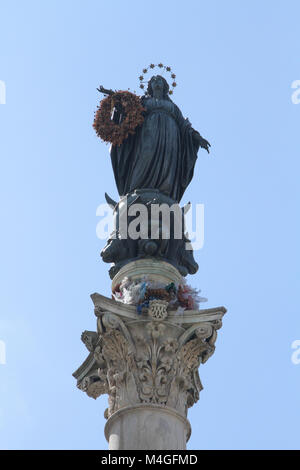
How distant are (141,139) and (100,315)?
6483 mm

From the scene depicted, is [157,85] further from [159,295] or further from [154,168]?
[159,295]

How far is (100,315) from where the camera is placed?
20.5 meters

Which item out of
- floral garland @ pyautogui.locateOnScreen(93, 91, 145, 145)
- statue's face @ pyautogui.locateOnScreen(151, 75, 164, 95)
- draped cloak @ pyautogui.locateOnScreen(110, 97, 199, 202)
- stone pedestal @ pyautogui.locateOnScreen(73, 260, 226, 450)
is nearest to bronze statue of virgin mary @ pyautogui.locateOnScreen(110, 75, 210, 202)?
draped cloak @ pyautogui.locateOnScreen(110, 97, 199, 202)

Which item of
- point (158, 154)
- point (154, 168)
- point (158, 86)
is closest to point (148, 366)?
point (154, 168)

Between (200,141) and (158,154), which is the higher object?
(200,141)

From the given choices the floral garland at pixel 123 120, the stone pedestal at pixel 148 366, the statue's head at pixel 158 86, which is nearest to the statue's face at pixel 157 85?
the statue's head at pixel 158 86

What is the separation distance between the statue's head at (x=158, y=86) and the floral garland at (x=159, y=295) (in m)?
7.20

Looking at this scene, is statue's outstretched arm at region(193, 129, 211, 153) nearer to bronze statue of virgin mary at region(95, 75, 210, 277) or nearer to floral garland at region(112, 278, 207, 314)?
bronze statue of virgin mary at region(95, 75, 210, 277)

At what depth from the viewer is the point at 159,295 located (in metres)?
21.2

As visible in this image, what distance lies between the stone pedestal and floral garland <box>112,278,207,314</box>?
12.7 inches

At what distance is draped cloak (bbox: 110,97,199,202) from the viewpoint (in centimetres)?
2473

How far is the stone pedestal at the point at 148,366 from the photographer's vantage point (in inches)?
761

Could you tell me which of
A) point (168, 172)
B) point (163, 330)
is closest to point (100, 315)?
point (163, 330)

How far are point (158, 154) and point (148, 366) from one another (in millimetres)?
6936
